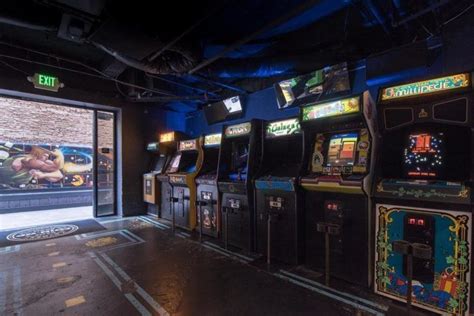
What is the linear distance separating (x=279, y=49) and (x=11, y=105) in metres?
10.9

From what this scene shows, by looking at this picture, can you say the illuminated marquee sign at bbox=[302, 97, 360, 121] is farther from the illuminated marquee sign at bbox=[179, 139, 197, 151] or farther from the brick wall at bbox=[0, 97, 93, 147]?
the brick wall at bbox=[0, 97, 93, 147]

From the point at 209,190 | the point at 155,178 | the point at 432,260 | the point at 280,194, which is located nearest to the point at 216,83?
the point at 209,190

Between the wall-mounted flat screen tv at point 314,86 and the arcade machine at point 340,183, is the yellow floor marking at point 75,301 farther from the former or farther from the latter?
the wall-mounted flat screen tv at point 314,86

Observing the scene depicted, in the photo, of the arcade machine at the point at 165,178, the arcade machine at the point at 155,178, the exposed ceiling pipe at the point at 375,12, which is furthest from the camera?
the arcade machine at the point at 155,178

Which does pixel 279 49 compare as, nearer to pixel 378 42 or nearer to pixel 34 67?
pixel 378 42

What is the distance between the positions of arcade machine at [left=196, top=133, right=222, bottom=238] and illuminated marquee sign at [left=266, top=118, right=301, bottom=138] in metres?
1.29

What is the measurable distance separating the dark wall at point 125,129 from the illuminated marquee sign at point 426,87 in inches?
255

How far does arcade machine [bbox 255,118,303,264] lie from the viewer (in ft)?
11.2

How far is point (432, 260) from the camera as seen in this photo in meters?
2.32

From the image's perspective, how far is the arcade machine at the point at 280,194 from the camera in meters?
3.42

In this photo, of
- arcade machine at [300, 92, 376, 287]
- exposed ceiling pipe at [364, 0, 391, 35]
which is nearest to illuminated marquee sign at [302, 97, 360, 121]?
arcade machine at [300, 92, 376, 287]

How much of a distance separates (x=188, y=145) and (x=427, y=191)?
4.55 m

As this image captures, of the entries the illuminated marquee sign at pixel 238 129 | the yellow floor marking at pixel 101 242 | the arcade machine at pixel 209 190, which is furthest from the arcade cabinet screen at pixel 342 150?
the yellow floor marking at pixel 101 242

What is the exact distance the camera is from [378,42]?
414cm
